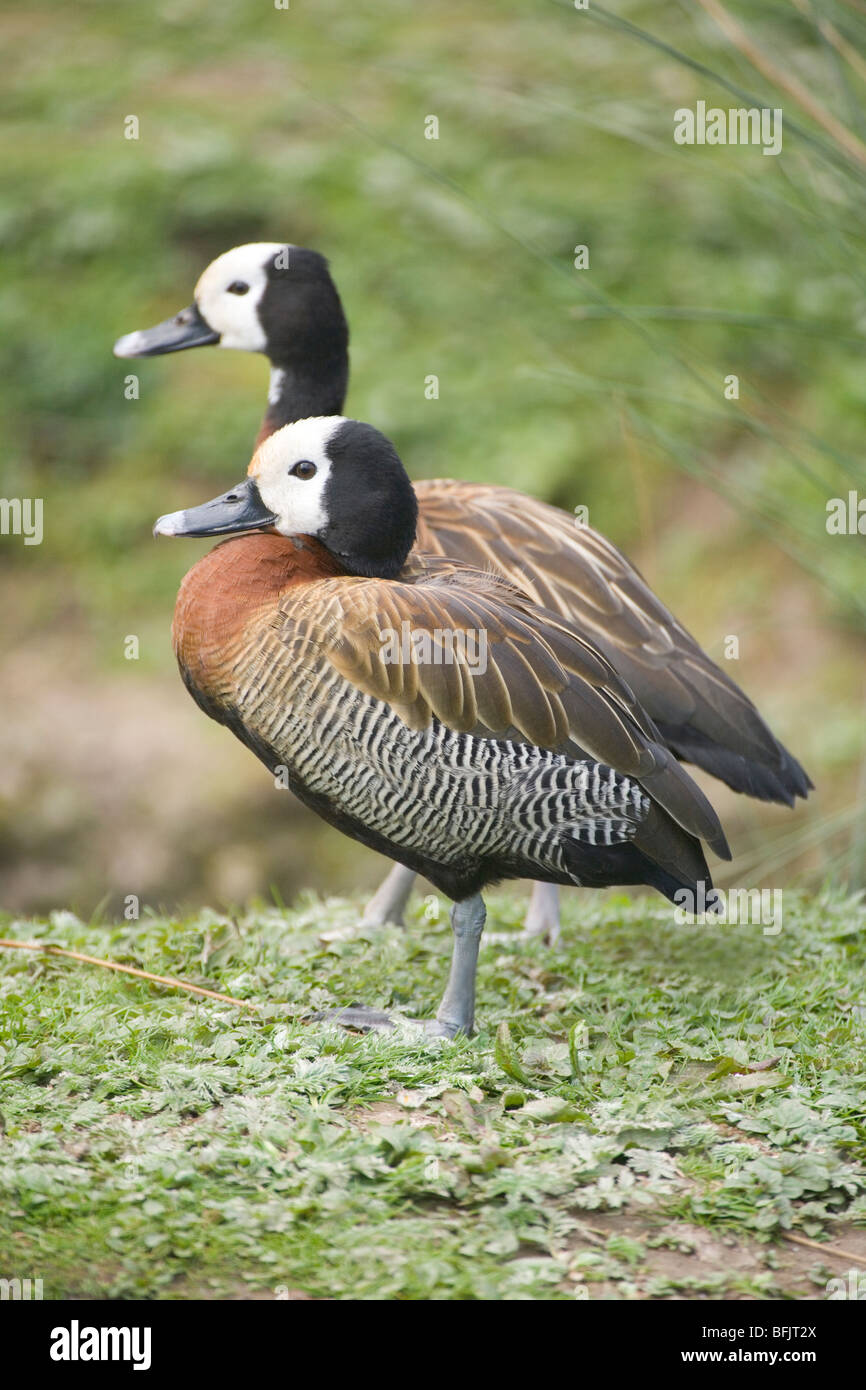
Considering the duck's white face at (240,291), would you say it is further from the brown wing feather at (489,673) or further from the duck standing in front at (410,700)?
the brown wing feather at (489,673)

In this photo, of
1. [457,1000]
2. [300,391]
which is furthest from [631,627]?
[300,391]

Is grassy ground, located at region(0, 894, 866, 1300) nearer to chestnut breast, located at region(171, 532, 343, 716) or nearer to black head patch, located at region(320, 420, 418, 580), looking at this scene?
chestnut breast, located at region(171, 532, 343, 716)

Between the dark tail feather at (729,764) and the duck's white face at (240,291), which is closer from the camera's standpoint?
the dark tail feather at (729,764)

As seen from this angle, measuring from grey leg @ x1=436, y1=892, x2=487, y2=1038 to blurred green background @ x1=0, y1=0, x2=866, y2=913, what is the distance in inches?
114

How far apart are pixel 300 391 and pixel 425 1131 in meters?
2.77

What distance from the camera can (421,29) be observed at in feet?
35.3

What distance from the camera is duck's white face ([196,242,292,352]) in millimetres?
5102

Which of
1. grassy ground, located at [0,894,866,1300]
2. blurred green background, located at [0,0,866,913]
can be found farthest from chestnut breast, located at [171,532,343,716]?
blurred green background, located at [0,0,866,913]

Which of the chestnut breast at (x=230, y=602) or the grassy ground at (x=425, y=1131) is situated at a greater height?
the chestnut breast at (x=230, y=602)

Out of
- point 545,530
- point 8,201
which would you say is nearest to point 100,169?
point 8,201

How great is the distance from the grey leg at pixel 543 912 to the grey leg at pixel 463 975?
98 centimetres

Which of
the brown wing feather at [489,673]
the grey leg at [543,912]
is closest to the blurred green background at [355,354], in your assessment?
the grey leg at [543,912]

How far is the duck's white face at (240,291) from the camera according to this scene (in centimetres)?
510

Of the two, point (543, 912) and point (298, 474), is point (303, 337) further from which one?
point (543, 912)
